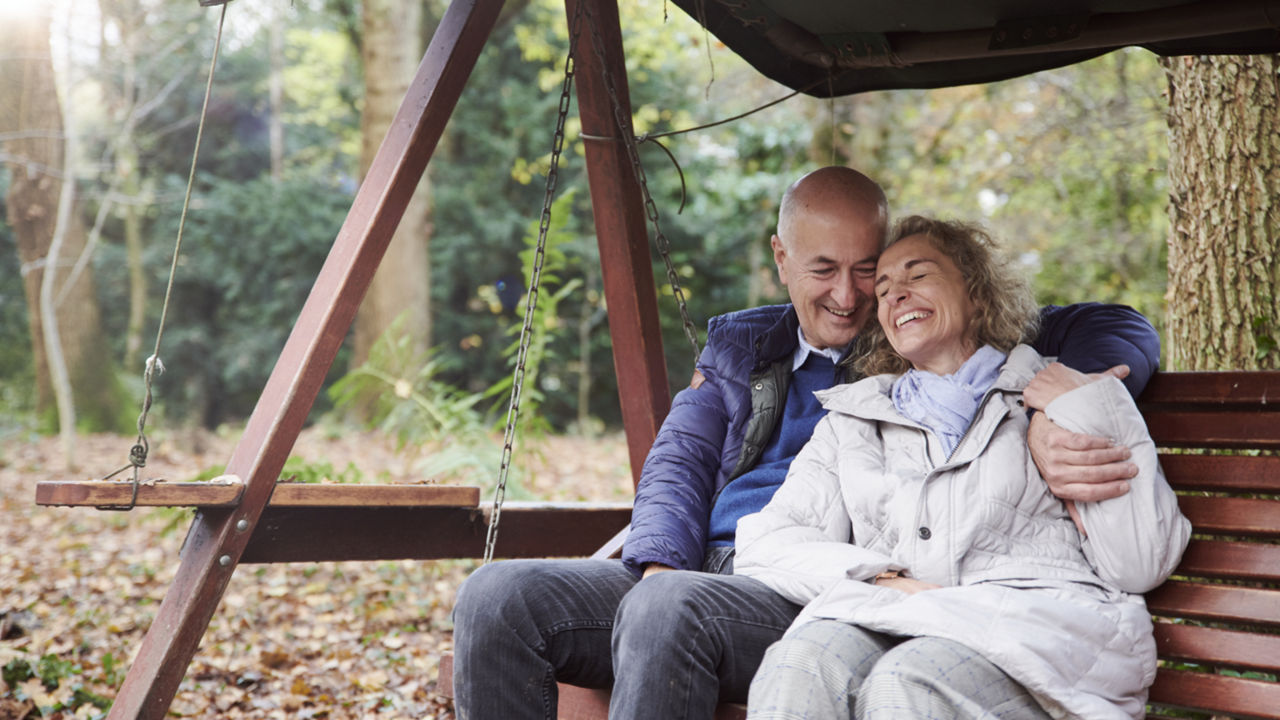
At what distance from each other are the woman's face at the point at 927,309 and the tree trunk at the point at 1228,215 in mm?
1519

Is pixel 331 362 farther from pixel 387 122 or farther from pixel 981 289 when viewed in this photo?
pixel 387 122

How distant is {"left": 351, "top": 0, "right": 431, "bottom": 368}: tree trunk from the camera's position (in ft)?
39.2

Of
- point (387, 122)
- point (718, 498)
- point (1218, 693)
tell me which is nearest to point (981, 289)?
point (718, 498)

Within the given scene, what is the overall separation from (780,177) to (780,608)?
12.1 metres

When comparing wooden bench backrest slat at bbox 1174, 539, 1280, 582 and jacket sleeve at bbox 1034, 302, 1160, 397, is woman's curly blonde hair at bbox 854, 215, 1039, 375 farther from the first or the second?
wooden bench backrest slat at bbox 1174, 539, 1280, 582

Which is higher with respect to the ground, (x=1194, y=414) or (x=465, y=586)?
(x=1194, y=414)

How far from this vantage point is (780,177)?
14.1 meters

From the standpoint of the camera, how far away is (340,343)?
2.95 meters

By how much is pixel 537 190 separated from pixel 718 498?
44.3 feet

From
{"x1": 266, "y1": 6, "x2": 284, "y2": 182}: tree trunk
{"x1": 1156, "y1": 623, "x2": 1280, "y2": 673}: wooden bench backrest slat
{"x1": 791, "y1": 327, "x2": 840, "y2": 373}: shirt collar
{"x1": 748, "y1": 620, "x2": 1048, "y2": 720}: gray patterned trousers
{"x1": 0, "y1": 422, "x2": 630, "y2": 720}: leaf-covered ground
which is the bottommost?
{"x1": 0, "y1": 422, "x2": 630, "y2": 720}: leaf-covered ground

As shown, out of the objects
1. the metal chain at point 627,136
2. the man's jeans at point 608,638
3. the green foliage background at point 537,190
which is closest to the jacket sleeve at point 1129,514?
the man's jeans at point 608,638

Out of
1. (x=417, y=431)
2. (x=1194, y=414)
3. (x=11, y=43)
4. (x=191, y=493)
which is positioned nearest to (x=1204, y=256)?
(x=1194, y=414)

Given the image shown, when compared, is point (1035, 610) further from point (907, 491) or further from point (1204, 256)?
point (1204, 256)

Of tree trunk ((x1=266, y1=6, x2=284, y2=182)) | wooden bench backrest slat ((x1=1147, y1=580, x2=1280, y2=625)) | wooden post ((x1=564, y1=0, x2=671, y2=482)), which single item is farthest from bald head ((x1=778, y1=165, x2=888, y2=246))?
tree trunk ((x1=266, y1=6, x2=284, y2=182))
